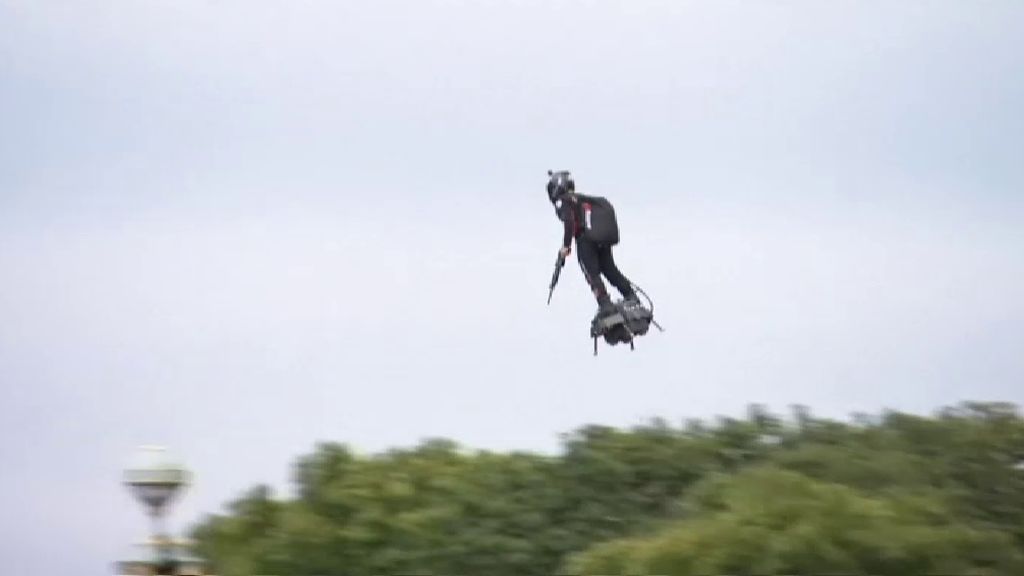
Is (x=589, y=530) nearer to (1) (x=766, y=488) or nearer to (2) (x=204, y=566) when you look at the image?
(1) (x=766, y=488)

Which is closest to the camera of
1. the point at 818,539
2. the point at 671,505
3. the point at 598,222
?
the point at 818,539

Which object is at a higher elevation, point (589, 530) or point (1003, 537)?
point (589, 530)

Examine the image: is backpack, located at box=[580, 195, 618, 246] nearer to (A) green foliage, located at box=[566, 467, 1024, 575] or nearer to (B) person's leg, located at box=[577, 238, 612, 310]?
(B) person's leg, located at box=[577, 238, 612, 310]

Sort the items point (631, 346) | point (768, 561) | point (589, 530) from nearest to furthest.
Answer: point (768, 561) < point (631, 346) < point (589, 530)

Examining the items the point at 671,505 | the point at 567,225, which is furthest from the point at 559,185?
the point at 671,505

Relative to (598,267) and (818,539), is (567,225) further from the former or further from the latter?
(818,539)

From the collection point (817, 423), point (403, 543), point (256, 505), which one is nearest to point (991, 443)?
point (817, 423)

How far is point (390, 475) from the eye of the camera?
18219 millimetres

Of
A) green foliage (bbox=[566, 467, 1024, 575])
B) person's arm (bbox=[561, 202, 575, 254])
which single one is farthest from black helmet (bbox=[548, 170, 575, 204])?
green foliage (bbox=[566, 467, 1024, 575])

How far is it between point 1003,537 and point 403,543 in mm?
5063

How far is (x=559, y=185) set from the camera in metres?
15.6

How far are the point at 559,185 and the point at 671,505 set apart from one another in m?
3.04

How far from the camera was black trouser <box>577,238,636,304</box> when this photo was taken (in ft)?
51.9

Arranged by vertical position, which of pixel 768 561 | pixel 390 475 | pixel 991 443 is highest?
pixel 390 475
